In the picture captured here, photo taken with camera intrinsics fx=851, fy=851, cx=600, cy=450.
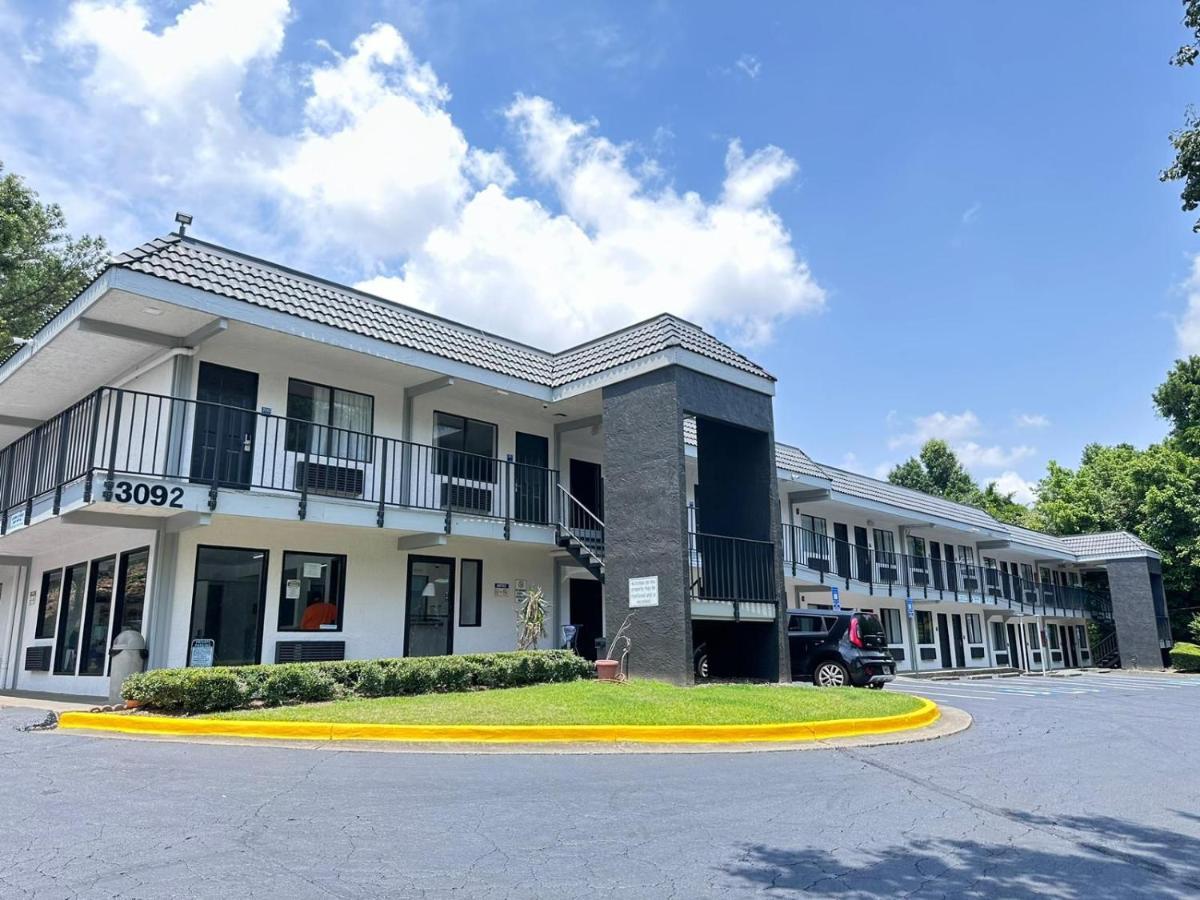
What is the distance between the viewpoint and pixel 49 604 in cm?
1811

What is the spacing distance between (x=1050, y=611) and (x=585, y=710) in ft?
126

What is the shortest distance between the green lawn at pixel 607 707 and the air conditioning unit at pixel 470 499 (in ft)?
14.8

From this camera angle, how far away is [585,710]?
36.0 feet

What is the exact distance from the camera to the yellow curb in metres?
9.74

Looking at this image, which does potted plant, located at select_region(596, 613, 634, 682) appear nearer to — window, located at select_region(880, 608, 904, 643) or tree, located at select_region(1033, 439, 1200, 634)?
window, located at select_region(880, 608, 904, 643)

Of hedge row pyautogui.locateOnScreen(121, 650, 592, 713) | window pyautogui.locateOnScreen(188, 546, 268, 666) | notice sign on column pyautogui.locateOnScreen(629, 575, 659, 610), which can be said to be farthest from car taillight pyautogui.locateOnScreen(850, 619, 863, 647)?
window pyautogui.locateOnScreen(188, 546, 268, 666)

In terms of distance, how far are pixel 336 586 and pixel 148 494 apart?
4.20 metres

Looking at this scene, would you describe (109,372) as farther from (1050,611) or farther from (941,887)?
(1050,611)

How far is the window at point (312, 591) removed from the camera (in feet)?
48.2

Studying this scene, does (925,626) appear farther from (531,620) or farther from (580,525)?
(531,620)

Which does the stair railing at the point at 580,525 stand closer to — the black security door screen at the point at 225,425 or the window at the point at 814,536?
the black security door screen at the point at 225,425

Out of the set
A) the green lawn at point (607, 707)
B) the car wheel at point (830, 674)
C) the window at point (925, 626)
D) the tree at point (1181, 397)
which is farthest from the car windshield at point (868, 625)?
the tree at point (1181, 397)

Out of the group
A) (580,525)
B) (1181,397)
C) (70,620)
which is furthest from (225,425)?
(1181,397)

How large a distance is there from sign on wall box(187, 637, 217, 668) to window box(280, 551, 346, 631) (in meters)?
1.30
